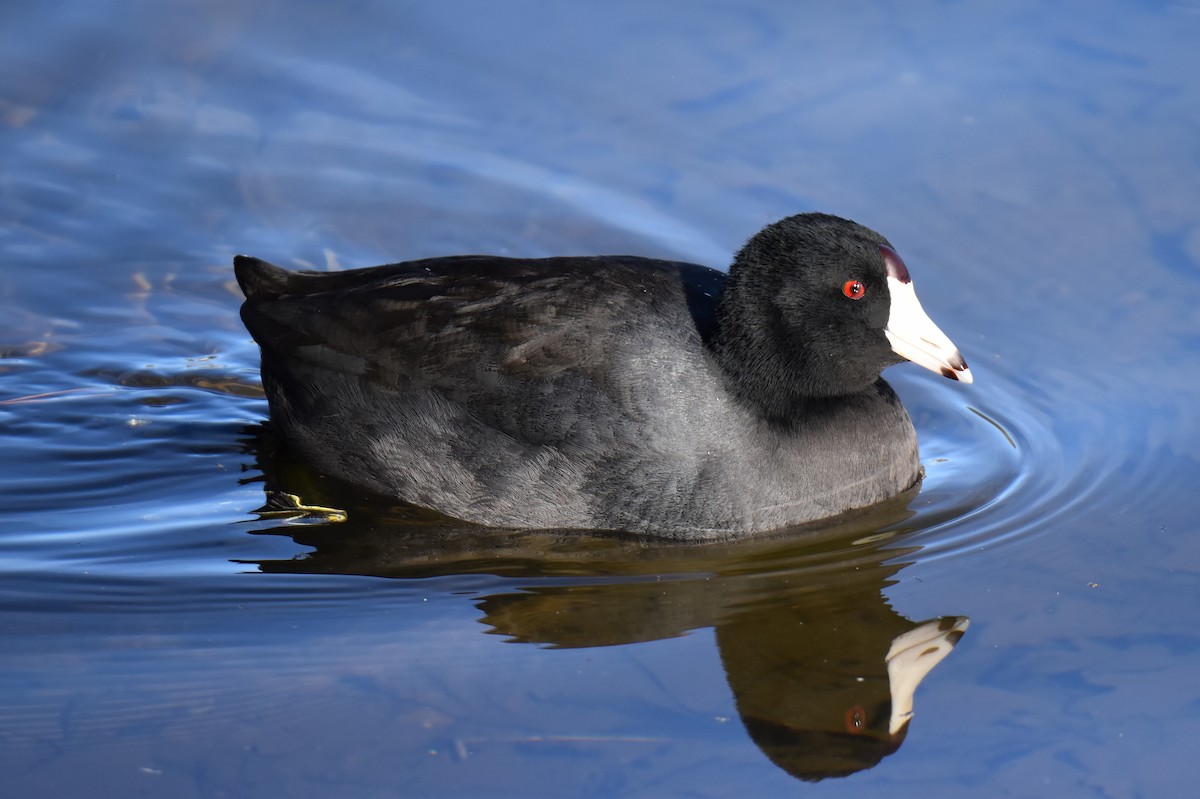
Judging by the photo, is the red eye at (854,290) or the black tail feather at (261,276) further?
the black tail feather at (261,276)

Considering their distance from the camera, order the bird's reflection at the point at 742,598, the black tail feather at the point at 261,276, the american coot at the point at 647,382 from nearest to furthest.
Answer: the bird's reflection at the point at 742,598, the american coot at the point at 647,382, the black tail feather at the point at 261,276

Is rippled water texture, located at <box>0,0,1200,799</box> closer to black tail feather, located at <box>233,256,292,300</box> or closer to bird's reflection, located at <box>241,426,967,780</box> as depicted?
bird's reflection, located at <box>241,426,967,780</box>

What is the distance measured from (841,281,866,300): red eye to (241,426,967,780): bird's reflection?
86cm

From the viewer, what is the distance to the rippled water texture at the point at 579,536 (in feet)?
15.0

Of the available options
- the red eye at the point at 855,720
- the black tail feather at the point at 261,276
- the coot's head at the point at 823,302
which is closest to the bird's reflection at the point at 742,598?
the red eye at the point at 855,720

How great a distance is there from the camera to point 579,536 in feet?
19.3

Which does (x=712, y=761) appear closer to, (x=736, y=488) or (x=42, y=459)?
(x=736, y=488)

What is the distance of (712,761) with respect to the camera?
4.46 meters

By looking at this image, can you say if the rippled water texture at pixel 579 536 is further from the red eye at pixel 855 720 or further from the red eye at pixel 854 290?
the red eye at pixel 854 290

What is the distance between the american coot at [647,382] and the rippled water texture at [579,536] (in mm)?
203

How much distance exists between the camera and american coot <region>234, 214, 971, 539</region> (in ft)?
18.9

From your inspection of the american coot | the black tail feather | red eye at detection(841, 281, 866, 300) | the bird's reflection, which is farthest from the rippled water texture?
red eye at detection(841, 281, 866, 300)

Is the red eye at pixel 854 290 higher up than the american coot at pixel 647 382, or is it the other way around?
the red eye at pixel 854 290

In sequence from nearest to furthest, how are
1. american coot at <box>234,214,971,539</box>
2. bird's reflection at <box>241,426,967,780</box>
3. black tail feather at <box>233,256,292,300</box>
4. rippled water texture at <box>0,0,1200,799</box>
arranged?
rippled water texture at <box>0,0,1200,799</box> → bird's reflection at <box>241,426,967,780</box> → american coot at <box>234,214,971,539</box> → black tail feather at <box>233,256,292,300</box>
